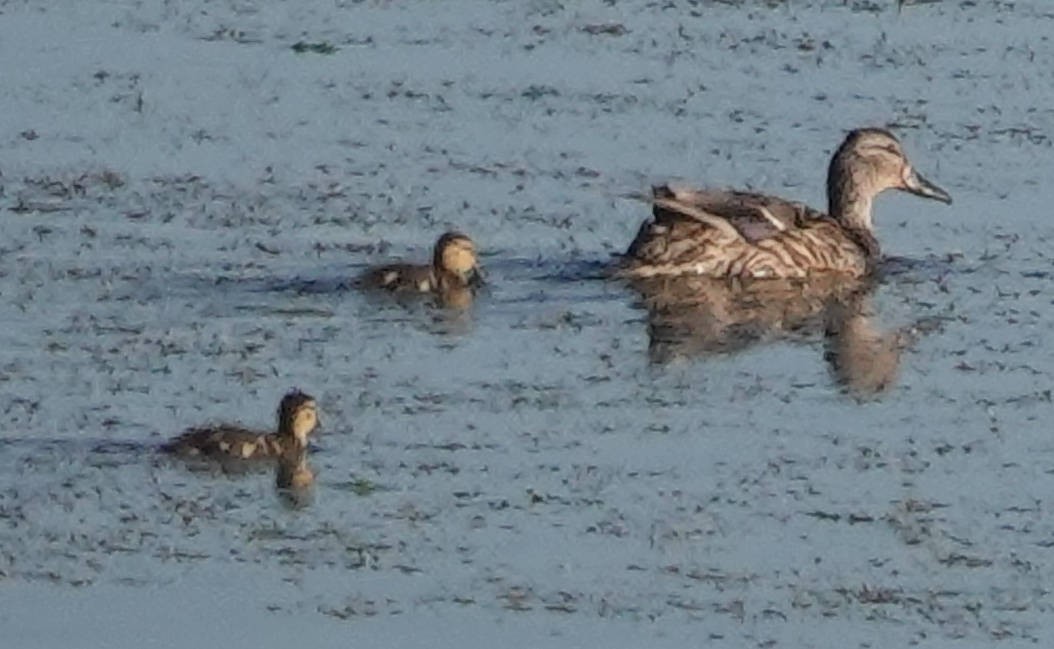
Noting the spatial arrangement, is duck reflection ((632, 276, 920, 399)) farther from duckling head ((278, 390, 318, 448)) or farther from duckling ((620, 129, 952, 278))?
duckling head ((278, 390, 318, 448))

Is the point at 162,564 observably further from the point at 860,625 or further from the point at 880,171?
the point at 880,171

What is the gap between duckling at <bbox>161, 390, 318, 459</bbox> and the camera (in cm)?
956

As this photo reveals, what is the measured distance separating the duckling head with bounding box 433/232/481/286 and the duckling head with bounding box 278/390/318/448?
1689mm

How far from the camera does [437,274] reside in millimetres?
11414

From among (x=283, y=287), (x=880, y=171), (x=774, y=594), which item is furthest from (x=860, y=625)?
(x=880, y=171)

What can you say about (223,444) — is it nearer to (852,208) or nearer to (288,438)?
(288,438)

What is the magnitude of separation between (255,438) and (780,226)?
309 centimetres

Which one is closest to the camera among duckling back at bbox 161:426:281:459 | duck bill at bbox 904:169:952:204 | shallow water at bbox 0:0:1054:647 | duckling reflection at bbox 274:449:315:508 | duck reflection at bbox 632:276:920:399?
shallow water at bbox 0:0:1054:647

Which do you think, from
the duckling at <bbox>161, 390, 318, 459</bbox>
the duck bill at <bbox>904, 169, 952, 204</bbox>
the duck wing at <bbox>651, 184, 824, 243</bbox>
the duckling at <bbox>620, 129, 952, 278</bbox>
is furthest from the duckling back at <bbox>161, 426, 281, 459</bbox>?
the duck bill at <bbox>904, 169, 952, 204</bbox>

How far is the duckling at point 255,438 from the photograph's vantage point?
31.4 feet

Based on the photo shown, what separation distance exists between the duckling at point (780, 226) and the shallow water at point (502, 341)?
178 mm

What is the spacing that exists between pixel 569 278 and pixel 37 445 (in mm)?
2539

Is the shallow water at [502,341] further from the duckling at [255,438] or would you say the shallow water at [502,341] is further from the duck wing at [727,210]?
the duck wing at [727,210]

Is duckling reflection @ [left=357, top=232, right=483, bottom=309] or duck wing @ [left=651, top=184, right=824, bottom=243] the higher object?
duck wing @ [left=651, top=184, right=824, bottom=243]
